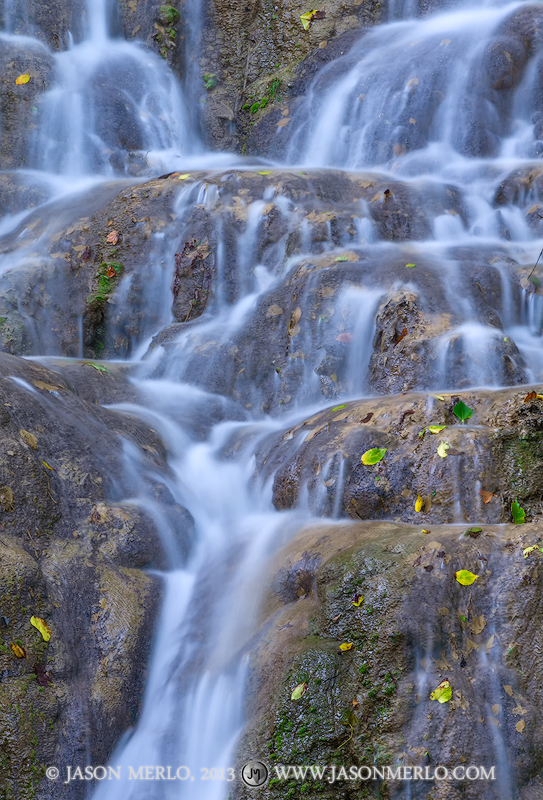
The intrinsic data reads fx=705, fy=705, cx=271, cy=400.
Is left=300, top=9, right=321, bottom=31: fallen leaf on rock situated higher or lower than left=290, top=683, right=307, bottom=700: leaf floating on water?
higher

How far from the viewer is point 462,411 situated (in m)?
4.30

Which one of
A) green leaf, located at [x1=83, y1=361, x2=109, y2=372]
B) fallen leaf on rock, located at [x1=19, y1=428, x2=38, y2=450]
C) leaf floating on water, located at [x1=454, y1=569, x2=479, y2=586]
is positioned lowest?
leaf floating on water, located at [x1=454, y1=569, x2=479, y2=586]

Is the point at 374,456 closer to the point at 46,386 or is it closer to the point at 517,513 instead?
the point at 517,513

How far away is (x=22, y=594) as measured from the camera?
11.4ft

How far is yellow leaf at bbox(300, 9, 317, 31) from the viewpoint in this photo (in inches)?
457

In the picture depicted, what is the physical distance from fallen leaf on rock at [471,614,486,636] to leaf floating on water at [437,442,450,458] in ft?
3.86

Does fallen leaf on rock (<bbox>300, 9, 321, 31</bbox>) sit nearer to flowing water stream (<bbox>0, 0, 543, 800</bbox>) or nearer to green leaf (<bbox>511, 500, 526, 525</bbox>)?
flowing water stream (<bbox>0, 0, 543, 800</bbox>)

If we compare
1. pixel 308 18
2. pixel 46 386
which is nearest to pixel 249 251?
pixel 46 386

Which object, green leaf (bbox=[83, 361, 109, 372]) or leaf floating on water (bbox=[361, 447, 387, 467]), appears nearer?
leaf floating on water (bbox=[361, 447, 387, 467])

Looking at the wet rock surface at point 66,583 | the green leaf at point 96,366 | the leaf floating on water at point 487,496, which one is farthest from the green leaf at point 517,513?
the green leaf at point 96,366

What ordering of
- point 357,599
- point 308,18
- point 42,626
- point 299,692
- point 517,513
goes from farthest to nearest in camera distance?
point 308,18 < point 517,513 < point 42,626 < point 357,599 < point 299,692

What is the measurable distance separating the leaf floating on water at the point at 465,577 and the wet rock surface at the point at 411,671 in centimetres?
2

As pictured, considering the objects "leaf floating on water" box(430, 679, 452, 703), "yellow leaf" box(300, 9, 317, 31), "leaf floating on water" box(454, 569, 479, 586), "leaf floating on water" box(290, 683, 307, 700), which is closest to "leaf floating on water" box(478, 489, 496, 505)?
"leaf floating on water" box(454, 569, 479, 586)

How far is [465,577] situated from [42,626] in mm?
2052
